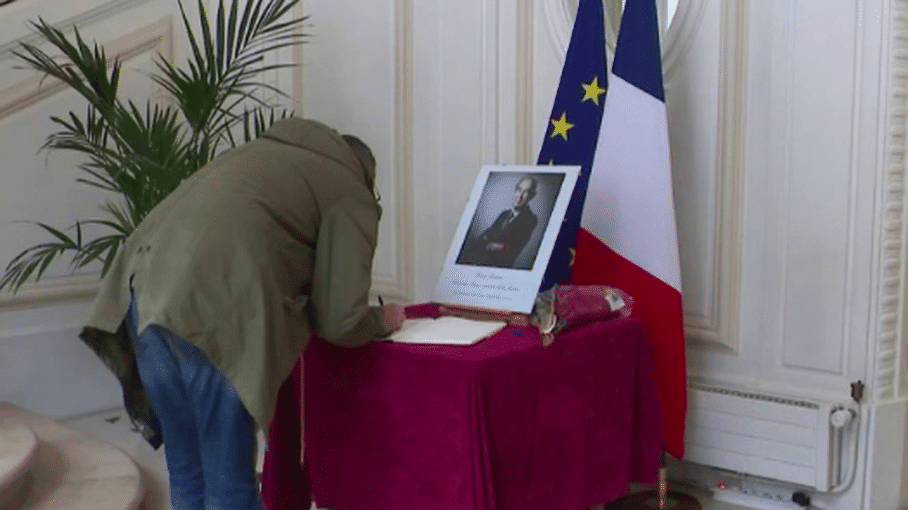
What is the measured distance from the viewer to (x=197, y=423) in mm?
2707

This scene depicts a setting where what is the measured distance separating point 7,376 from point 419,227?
189cm

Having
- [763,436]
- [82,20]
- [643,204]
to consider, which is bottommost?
[763,436]

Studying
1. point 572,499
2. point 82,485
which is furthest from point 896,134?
point 82,485

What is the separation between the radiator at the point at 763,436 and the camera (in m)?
3.38

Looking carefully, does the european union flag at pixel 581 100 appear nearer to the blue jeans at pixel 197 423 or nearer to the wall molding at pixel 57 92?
the blue jeans at pixel 197 423

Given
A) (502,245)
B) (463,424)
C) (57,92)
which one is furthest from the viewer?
(57,92)

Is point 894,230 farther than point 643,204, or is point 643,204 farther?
point 643,204

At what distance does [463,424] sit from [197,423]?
2.30 ft

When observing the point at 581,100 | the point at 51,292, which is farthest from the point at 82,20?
the point at 581,100

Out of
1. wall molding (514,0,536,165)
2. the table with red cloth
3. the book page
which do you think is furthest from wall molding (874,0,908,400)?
wall molding (514,0,536,165)

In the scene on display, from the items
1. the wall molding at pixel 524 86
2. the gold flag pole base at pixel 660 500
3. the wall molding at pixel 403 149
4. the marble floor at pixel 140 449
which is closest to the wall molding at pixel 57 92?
the marble floor at pixel 140 449

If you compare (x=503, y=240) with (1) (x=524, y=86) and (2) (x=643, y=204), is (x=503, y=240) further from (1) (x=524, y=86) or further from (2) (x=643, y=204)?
(1) (x=524, y=86)

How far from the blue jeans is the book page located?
0.49m

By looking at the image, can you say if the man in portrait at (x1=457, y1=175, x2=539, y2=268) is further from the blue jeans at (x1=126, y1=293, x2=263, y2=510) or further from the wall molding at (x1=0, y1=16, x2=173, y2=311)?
the wall molding at (x1=0, y1=16, x2=173, y2=311)
